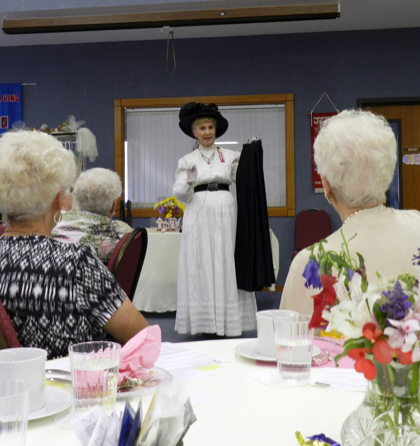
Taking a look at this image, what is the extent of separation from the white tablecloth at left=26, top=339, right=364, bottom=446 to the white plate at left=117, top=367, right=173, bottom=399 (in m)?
0.02

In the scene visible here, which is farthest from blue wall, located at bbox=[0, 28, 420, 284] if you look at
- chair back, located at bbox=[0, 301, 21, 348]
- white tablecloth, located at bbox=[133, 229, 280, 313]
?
chair back, located at bbox=[0, 301, 21, 348]

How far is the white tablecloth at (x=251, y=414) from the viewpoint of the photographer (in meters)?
0.70

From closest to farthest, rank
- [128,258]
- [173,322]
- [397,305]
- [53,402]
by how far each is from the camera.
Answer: [397,305] < [53,402] < [128,258] < [173,322]

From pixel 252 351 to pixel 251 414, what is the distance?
Answer: 342 mm

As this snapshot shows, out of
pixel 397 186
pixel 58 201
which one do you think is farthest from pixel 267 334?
pixel 397 186

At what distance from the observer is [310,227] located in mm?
6156

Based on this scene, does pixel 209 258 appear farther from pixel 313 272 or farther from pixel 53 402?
pixel 313 272

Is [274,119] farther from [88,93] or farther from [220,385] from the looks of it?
[220,385]

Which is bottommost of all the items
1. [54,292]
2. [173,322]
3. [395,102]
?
[173,322]

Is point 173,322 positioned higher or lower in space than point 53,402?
lower

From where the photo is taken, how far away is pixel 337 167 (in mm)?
1486

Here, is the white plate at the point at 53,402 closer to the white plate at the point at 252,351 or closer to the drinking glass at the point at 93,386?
the drinking glass at the point at 93,386

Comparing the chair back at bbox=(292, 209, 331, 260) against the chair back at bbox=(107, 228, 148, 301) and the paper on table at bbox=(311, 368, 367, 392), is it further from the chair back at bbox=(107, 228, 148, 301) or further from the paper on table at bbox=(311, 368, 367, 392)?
the paper on table at bbox=(311, 368, 367, 392)

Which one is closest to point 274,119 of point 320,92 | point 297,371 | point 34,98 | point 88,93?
point 320,92
